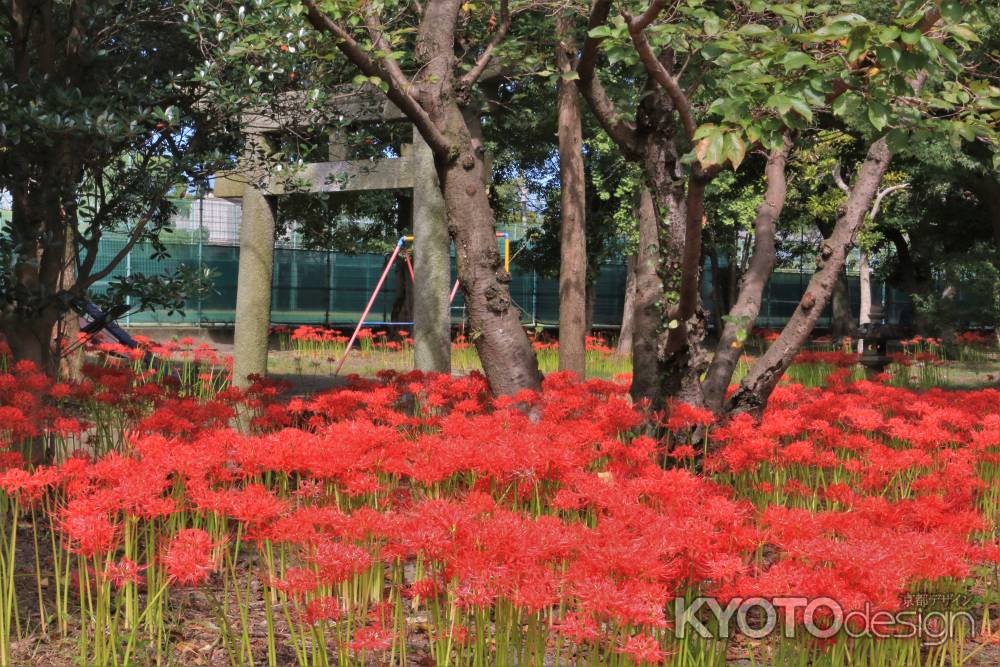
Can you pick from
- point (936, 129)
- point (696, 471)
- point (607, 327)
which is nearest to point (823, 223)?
point (607, 327)

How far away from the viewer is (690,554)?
257cm

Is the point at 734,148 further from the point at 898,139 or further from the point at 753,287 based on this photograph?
the point at 753,287

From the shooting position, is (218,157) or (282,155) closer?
(218,157)

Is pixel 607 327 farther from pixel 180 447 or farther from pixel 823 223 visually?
pixel 180 447

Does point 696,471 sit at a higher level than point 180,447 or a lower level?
lower

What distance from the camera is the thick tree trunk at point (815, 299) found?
629cm

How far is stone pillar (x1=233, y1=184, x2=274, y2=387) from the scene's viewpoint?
869 cm

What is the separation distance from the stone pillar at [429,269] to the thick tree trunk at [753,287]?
7.65 feet

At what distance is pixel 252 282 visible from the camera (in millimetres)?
8719

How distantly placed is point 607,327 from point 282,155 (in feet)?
74.7

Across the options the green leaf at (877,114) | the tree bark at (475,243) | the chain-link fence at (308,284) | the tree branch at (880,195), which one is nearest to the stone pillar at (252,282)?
the tree bark at (475,243)

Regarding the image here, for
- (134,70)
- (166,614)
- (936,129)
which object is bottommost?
(166,614)

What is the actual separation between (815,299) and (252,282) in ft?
16.0

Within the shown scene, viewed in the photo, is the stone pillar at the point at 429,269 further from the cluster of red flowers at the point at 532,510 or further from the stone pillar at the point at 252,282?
the cluster of red flowers at the point at 532,510
